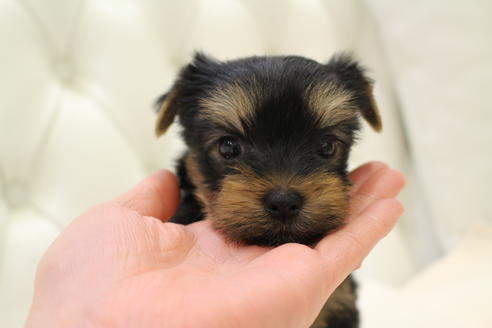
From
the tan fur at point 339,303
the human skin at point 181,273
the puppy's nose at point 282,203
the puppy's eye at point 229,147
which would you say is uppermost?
the puppy's eye at point 229,147

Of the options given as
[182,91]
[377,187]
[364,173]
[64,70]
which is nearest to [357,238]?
[377,187]

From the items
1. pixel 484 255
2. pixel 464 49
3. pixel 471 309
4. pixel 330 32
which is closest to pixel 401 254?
pixel 484 255

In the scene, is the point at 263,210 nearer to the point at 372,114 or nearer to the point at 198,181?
the point at 198,181

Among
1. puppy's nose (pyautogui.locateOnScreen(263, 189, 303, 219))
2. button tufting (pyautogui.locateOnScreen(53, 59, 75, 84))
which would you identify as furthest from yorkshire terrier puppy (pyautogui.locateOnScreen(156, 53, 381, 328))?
button tufting (pyautogui.locateOnScreen(53, 59, 75, 84))

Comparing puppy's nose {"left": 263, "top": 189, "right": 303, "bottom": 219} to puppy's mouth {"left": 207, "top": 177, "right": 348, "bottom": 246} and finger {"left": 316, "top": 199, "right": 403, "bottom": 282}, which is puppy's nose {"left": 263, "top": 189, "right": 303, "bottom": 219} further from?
finger {"left": 316, "top": 199, "right": 403, "bottom": 282}

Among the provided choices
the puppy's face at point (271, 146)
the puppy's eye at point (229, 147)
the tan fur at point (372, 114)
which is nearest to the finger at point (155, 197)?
the puppy's face at point (271, 146)

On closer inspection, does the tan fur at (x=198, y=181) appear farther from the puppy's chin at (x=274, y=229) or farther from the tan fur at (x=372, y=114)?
the tan fur at (x=372, y=114)
